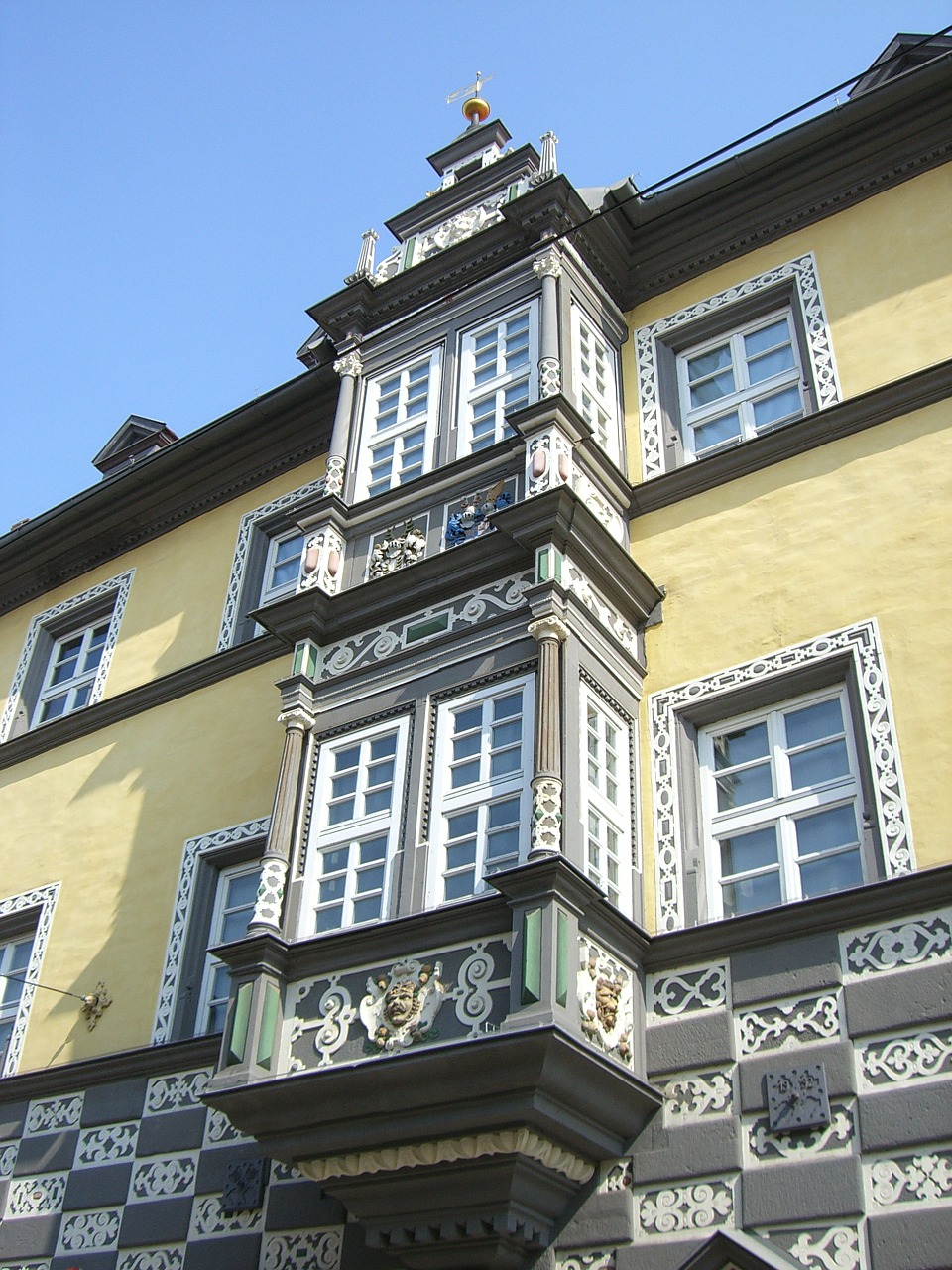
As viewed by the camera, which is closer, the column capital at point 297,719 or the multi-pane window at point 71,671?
the column capital at point 297,719

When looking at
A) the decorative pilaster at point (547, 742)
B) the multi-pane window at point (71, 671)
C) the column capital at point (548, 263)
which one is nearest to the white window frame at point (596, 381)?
the column capital at point (548, 263)

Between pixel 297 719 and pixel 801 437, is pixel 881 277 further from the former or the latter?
pixel 297 719

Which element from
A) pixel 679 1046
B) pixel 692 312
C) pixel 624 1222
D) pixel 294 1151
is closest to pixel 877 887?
pixel 679 1046

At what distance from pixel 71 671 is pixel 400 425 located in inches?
215

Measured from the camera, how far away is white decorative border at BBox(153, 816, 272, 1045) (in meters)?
11.7

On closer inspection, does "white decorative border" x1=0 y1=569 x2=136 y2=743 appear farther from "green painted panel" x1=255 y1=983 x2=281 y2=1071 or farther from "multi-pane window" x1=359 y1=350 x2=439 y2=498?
"green painted panel" x1=255 y1=983 x2=281 y2=1071

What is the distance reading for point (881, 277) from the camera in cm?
1166

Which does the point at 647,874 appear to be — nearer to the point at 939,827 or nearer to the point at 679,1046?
the point at 679,1046

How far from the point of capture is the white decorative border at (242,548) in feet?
46.9

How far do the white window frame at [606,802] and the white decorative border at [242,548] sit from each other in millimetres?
5255

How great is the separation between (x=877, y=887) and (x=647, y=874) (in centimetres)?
181

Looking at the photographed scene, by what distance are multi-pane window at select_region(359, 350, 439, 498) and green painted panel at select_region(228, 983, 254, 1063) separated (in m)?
4.64

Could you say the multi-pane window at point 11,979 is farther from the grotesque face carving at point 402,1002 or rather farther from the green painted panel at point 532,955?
the green painted panel at point 532,955

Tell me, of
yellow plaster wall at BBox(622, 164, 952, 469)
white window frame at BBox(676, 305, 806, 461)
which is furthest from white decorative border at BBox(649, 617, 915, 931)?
yellow plaster wall at BBox(622, 164, 952, 469)
